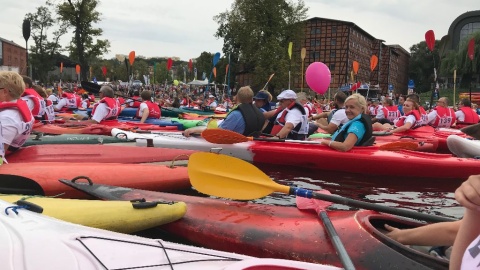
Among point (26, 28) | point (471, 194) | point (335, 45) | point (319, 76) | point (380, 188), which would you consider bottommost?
point (380, 188)

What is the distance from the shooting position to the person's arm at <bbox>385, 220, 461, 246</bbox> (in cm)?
172

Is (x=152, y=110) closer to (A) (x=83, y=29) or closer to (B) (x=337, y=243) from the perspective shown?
(B) (x=337, y=243)

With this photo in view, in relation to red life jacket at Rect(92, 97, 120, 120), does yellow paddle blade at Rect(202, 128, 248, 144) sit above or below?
below

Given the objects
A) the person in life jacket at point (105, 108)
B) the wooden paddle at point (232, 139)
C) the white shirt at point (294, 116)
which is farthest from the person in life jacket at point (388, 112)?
the person in life jacket at point (105, 108)

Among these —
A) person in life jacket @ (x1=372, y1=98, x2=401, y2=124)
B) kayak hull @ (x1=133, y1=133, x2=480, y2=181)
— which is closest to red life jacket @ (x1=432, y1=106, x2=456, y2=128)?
person in life jacket @ (x1=372, y1=98, x2=401, y2=124)

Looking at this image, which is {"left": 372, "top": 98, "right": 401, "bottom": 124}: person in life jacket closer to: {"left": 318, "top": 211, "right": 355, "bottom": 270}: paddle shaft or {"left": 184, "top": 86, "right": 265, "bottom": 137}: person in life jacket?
{"left": 184, "top": 86, "right": 265, "bottom": 137}: person in life jacket

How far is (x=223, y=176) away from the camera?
10.5 feet

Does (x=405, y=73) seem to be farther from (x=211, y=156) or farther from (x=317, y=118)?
(x=211, y=156)

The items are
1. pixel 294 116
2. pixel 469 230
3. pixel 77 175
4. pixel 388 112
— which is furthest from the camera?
pixel 388 112

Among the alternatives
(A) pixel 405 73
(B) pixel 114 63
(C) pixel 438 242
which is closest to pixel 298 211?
(C) pixel 438 242

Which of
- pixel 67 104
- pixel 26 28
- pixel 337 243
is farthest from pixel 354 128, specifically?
pixel 26 28

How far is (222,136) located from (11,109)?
2547 mm

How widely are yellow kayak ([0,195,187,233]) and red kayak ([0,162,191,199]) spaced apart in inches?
16.2

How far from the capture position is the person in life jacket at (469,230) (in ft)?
3.69
